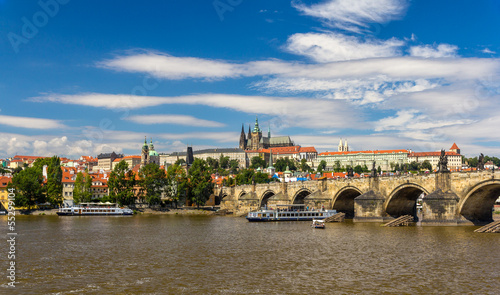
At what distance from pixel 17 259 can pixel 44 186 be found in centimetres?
6550

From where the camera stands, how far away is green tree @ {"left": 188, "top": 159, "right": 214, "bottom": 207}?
96562 millimetres

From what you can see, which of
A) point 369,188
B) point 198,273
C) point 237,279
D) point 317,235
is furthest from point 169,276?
point 369,188

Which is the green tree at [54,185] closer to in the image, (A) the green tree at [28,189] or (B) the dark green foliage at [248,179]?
(A) the green tree at [28,189]

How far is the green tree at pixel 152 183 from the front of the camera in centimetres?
9350

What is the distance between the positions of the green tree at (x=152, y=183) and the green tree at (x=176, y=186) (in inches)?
58.2

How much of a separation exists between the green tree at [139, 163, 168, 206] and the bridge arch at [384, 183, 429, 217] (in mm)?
50610

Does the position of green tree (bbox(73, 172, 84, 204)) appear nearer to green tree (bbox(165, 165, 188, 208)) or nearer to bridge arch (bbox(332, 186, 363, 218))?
green tree (bbox(165, 165, 188, 208))

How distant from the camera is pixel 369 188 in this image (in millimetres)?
56844

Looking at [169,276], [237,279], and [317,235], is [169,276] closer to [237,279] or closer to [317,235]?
[237,279]

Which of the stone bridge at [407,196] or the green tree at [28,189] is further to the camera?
the green tree at [28,189]

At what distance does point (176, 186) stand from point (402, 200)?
54093 millimetres

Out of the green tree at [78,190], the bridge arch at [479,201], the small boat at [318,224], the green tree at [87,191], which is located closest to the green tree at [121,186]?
A: the green tree at [87,191]

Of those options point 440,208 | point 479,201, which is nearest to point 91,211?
point 440,208

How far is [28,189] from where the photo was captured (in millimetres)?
85375
